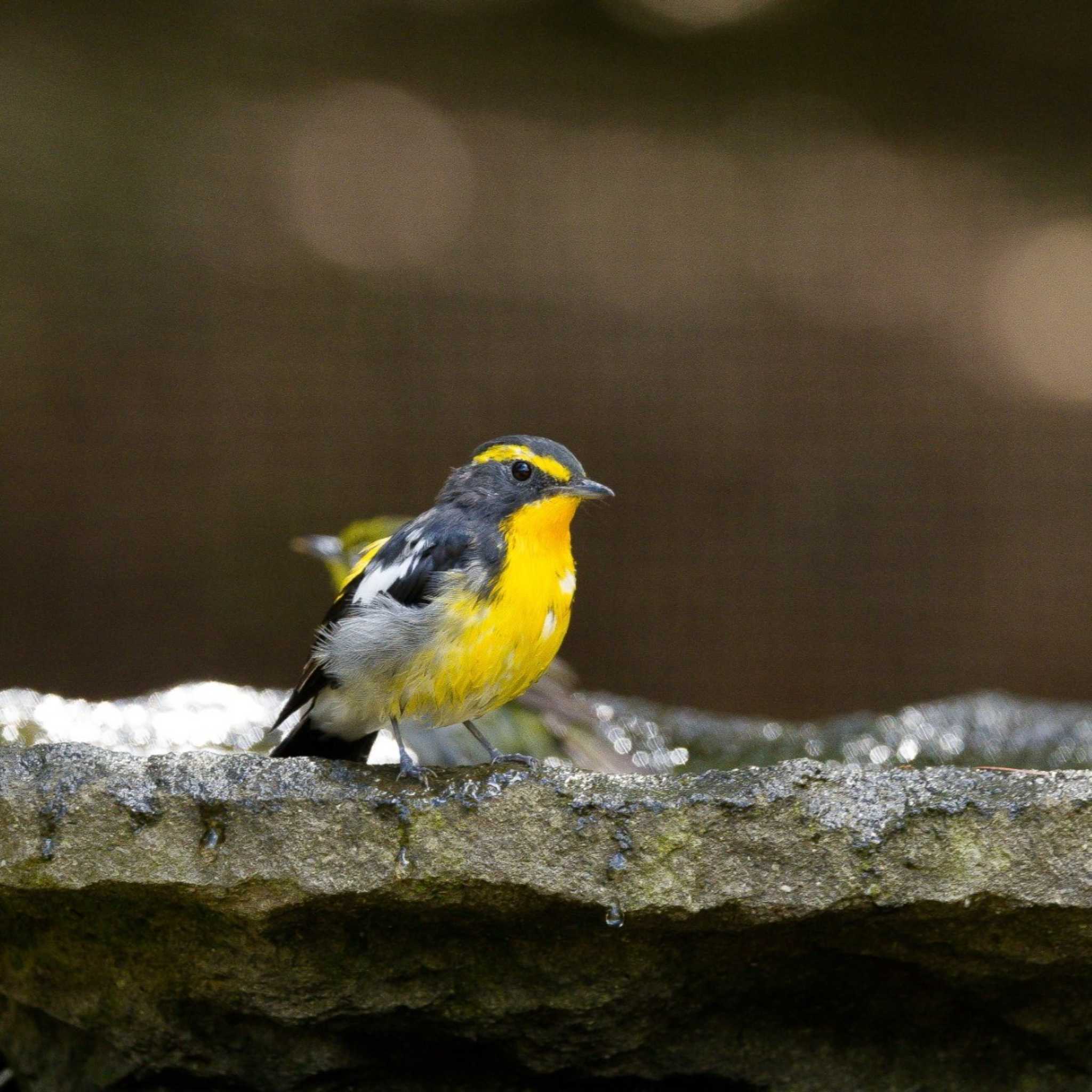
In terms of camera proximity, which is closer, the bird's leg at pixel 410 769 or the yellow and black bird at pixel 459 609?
the bird's leg at pixel 410 769

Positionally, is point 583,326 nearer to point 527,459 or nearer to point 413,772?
point 527,459

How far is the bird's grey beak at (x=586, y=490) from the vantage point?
2.52 meters

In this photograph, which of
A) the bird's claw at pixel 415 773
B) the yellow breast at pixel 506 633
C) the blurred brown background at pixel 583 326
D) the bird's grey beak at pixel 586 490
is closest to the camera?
the bird's claw at pixel 415 773

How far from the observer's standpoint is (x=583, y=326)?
19.8 ft

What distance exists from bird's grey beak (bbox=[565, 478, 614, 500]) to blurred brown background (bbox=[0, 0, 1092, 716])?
3352 mm

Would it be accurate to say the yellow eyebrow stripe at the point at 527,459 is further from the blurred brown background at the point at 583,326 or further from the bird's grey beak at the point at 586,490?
the blurred brown background at the point at 583,326

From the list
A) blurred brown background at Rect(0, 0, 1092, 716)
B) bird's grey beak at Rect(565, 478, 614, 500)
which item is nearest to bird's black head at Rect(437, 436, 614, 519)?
bird's grey beak at Rect(565, 478, 614, 500)

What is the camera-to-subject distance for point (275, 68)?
6207 mm

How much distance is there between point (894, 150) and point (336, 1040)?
496 centimetres

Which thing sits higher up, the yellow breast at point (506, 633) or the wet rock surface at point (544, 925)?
the yellow breast at point (506, 633)

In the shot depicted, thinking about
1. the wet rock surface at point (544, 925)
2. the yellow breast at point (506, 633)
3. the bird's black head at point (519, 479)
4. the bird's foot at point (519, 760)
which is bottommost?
the wet rock surface at point (544, 925)

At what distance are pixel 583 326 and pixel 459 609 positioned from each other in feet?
12.5

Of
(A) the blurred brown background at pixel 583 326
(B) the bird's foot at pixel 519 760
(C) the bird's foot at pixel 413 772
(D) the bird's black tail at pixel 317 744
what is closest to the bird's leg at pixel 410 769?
(C) the bird's foot at pixel 413 772

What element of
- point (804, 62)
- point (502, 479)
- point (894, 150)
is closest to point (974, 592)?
point (894, 150)
